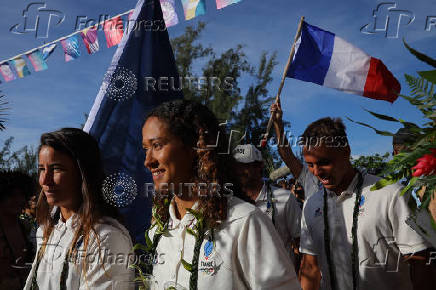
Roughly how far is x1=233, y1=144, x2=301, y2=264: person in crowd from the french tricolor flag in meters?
0.98

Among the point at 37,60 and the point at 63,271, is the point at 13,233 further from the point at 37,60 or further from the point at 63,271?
the point at 37,60

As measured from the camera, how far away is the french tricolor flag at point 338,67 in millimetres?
4523

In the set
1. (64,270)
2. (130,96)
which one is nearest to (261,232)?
(64,270)

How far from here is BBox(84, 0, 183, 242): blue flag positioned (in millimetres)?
3316

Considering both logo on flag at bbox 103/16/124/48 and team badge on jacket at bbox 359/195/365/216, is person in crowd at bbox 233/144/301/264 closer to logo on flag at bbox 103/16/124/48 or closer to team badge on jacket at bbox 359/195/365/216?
team badge on jacket at bbox 359/195/365/216

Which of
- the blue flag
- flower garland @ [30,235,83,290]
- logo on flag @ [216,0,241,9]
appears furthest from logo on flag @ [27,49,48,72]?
flower garland @ [30,235,83,290]

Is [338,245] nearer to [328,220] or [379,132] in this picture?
[328,220]

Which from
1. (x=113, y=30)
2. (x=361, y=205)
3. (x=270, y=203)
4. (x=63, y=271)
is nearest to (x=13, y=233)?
(x=63, y=271)

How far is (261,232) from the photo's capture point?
1869mm

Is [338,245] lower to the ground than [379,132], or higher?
lower

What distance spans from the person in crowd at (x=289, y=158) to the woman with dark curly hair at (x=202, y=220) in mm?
2003

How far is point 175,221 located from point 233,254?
0.43 meters

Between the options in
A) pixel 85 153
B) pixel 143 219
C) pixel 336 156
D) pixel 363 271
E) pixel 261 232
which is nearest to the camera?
pixel 261 232

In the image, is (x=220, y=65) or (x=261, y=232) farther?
(x=220, y=65)
